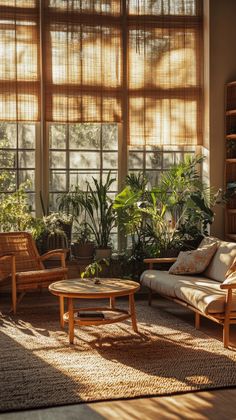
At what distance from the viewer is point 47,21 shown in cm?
817

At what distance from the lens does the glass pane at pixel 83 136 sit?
8.45 meters

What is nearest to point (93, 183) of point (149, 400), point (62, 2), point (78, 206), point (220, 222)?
point (78, 206)

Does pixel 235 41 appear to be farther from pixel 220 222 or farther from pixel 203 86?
pixel 220 222

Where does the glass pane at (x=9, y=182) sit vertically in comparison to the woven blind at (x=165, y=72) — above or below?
below

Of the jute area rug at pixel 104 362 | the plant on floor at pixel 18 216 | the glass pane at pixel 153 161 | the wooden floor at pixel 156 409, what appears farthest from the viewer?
the glass pane at pixel 153 161

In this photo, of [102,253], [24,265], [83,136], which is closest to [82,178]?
[83,136]

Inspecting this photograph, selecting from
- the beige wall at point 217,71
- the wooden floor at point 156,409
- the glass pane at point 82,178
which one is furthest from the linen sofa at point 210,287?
the glass pane at point 82,178

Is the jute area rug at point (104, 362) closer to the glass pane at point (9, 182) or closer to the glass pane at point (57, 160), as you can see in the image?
the glass pane at point (9, 182)

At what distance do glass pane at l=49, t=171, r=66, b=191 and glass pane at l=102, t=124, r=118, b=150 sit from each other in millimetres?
658

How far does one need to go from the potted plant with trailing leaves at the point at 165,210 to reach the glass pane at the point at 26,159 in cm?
117

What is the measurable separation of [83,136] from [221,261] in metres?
2.63

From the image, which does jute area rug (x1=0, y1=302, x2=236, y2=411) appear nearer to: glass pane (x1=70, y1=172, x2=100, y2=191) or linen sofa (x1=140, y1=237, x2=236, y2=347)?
linen sofa (x1=140, y1=237, x2=236, y2=347)

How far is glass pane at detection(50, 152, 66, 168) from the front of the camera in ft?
27.5

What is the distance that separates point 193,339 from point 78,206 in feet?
8.97
